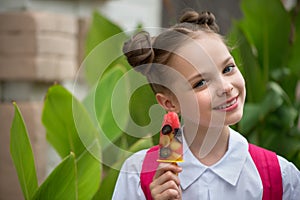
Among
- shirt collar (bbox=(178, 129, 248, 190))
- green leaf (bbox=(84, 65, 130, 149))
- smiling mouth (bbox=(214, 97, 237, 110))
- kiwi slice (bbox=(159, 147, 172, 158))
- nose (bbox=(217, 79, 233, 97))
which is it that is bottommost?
green leaf (bbox=(84, 65, 130, 149))

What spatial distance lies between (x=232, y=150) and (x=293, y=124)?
1200 mm

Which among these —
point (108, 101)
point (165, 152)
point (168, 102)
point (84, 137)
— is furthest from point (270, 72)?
point (165, 152)

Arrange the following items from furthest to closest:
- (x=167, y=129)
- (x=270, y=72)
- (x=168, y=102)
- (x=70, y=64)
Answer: (x=70, y=64) < (x=270, y=72) < (x=168, y=102) < (x=167, y=129)

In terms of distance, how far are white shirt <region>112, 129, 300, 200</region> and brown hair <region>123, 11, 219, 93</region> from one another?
169mm

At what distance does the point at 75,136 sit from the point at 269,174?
29.3 inches

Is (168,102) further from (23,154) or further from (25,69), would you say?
(25,69)

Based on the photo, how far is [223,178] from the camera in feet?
4.60

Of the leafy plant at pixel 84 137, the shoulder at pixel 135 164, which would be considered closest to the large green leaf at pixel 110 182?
the leafy plant at pixel 84 137

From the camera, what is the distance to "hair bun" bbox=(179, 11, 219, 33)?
4.64ft

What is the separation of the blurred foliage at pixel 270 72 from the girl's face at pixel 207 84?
1.04 meters

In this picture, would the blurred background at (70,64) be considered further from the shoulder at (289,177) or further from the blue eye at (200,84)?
the blue eye at (200,84)

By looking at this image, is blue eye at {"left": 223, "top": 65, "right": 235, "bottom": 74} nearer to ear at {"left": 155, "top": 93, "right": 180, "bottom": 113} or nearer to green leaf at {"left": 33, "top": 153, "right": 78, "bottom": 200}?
ear at {"left": 155, "top": 93, "right": 180, "bottom": 113}

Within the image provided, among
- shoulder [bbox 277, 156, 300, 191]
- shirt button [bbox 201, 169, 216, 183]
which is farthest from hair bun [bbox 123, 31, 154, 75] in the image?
shoulder [bbox 277, 156, 300, 191]

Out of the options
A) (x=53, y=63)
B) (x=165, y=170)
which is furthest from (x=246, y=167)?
(x=53, y=63)
